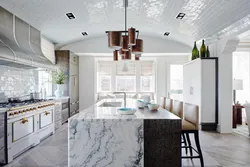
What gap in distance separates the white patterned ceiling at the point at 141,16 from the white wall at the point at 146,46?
0.99m

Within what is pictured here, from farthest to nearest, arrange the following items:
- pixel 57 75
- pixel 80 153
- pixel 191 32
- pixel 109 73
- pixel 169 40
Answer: pixel 109 73 → pixel 169 40 → pixel 57 75 → pixel 191 32 → pixel 80 153

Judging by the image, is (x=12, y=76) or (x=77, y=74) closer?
(x=12, y=76)

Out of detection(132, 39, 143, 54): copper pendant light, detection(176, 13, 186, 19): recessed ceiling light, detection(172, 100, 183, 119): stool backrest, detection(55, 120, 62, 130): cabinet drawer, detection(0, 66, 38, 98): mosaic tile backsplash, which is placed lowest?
detection(55, 120, 62, 130): cabinet drawer

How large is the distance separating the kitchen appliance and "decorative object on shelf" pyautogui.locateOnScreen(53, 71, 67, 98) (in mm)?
1348

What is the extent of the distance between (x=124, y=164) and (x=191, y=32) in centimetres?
441

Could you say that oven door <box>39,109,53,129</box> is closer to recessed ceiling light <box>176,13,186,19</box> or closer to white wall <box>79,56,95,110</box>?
white wall <box>79,56,95,110</box>

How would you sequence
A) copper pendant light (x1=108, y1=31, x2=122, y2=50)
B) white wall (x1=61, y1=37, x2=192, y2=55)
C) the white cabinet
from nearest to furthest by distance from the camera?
1. copper pendant light (x1=108, y1=31, x2=122, y2=50)
2. the white cabinet
3. white wall (x1=61, y1=37, x2=192, y2=55)

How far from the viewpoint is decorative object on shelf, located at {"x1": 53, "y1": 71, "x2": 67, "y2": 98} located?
19.4ft

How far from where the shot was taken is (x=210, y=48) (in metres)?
5.48

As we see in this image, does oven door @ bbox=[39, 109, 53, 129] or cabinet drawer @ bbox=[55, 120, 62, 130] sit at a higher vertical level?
oven door @ bbox=[39, 109, 53, 129]

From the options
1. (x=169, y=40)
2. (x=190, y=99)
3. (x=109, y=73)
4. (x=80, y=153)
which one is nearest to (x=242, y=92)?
(x=190, y=99)

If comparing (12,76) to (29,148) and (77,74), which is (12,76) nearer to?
(29,148)

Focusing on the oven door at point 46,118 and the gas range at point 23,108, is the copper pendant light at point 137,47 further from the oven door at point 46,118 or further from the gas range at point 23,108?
the oven door at point 46,118

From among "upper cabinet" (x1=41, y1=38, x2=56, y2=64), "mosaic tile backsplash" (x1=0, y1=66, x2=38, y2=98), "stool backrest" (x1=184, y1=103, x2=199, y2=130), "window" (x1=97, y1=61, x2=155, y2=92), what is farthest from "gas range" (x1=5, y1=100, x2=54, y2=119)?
"window" (x1=97, y1=61, x2=155, y2=92)
